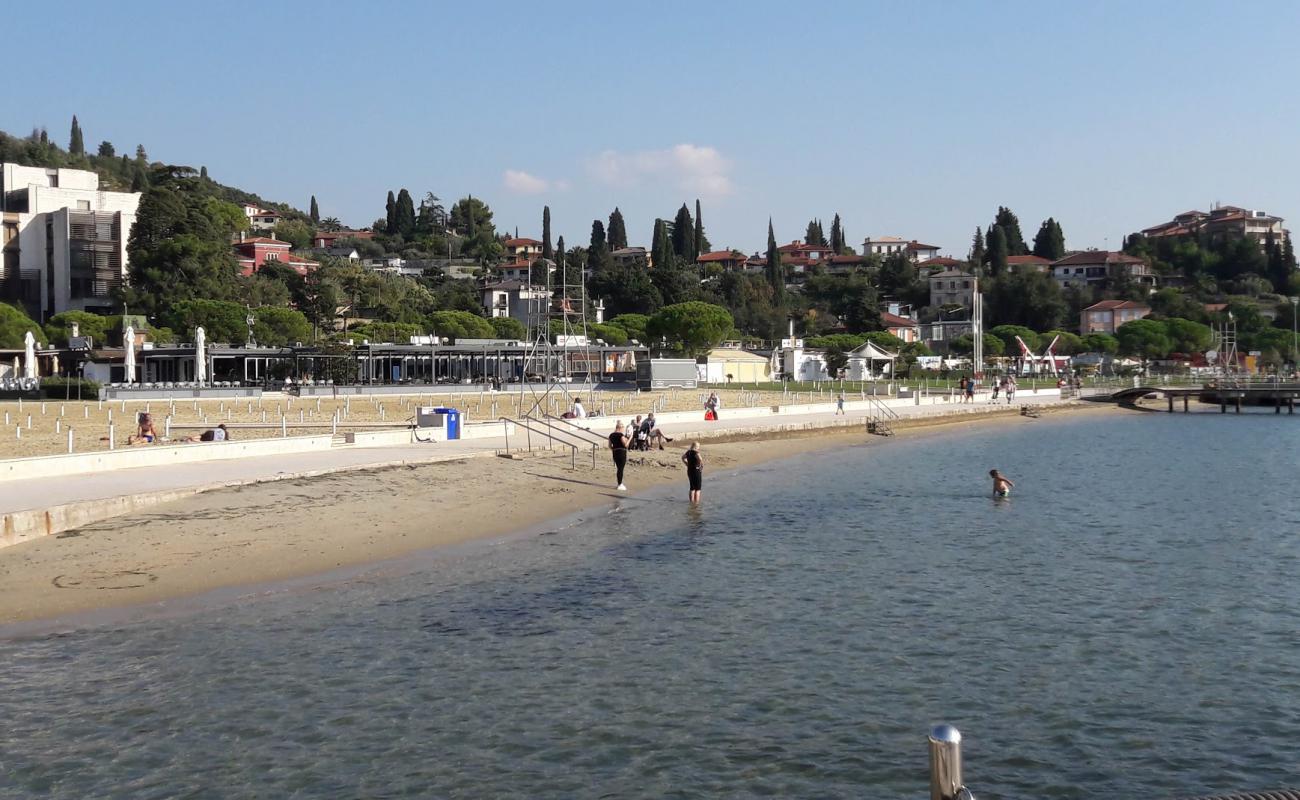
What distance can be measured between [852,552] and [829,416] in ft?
104

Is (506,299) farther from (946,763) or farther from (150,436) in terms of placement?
(946,763)

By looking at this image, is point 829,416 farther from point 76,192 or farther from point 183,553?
point 76,192

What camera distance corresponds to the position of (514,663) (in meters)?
12.8

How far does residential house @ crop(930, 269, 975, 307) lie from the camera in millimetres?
143500

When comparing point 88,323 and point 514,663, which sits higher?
point 88,323

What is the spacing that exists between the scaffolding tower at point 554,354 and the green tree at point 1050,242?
311 ft

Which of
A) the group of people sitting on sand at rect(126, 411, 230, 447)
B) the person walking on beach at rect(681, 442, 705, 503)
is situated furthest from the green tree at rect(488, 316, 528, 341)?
the person walking on beach at rect(681, 442, 705, 503)

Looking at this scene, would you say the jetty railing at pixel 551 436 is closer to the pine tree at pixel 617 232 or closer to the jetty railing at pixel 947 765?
the jetty railing at pixel 947 765

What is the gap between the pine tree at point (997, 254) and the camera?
147 meters

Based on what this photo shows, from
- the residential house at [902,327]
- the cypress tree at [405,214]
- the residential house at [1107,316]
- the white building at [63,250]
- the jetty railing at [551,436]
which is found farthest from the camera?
the cypress tree at [405,214]

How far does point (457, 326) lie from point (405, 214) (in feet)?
330

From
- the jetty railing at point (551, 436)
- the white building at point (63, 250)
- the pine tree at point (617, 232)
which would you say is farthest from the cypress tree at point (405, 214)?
the jetty railing at point (551, 436)

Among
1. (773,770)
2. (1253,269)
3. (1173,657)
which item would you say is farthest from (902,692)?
(1253,269)

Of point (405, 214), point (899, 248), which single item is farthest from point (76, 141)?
point (899, 248)
